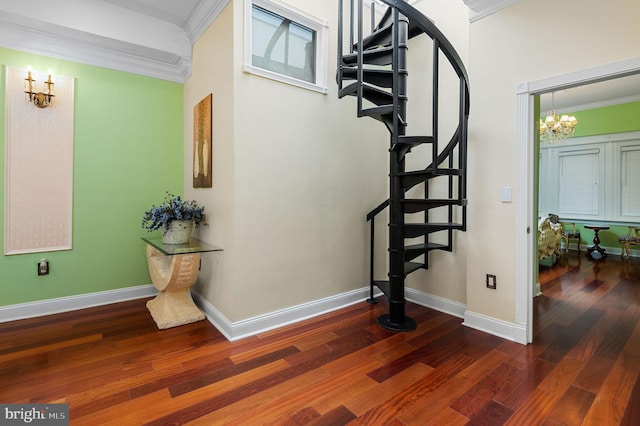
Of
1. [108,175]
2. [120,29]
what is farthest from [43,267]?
[120,29]

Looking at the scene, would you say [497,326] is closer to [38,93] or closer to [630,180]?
[38,93]

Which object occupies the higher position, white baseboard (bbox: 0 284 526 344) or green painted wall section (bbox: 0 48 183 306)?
green painted wall section (bbox: 0 48 183 306)

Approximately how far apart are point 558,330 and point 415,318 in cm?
115

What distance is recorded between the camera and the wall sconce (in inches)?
108

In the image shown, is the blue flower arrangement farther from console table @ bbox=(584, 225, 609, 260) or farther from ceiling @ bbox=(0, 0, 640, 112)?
console table @ bbox=(584, 225, 609, 260)

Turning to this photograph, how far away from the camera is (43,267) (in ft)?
9.42

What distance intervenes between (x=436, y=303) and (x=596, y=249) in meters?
4.67

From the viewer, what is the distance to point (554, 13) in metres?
2.15

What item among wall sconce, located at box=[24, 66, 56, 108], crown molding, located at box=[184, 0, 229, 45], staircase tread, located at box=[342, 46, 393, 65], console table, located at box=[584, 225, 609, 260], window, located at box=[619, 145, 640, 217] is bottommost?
console table, located at box=[584, 225, 609, 260]

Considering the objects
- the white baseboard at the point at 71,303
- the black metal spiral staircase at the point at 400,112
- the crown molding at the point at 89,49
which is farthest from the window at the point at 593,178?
the white baseboard at the point at 71,303

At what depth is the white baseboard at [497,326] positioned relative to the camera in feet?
7.64

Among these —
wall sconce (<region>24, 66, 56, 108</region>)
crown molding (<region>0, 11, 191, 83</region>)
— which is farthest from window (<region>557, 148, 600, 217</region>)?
wall sconce (<region>24, 66, 56, 108</region>)

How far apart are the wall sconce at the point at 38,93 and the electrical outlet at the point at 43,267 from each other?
1456 millimetres

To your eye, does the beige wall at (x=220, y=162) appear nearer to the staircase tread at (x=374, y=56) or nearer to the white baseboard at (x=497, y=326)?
the staircase tread at (x=374, y=56)
